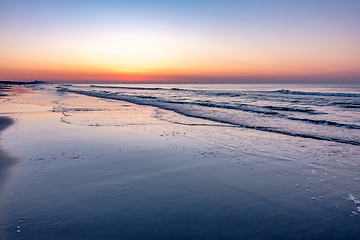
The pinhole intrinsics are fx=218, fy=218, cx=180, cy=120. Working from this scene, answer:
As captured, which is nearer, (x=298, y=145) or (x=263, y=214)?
(x=263, y=214)

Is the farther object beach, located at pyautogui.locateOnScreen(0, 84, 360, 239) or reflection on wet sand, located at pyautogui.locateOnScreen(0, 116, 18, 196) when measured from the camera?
reflection on wet sand, located at pyautogui.locateOnScreen(0, 116, 18, 196)

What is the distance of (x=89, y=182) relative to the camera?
4.96 m

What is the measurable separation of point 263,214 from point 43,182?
4.66m

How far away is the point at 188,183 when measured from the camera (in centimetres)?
504

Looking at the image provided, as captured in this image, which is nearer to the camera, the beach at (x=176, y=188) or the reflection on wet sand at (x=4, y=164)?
the beach at (x=176, y=188)

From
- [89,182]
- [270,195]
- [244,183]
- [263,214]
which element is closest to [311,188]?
[270,195]

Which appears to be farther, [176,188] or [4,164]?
[4,164]

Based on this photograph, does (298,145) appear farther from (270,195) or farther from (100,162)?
(100,162)

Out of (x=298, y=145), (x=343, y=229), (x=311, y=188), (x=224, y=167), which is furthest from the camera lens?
(x=298, y=145)

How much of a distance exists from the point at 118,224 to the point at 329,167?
5835 millimetres

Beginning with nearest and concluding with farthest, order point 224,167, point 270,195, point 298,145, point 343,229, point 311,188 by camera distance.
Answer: point 343,229 < point 270,195 < point 311,188 < point 224,167 < point 298,145

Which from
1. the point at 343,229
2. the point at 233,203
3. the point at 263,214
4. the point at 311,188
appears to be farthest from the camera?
the point at 311,188

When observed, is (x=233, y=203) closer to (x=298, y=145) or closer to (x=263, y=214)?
(x=263, y=214)

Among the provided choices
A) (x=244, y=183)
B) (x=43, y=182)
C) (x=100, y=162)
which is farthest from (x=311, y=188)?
(x=43, y=182)
